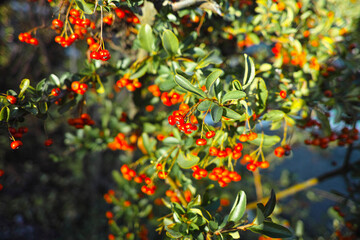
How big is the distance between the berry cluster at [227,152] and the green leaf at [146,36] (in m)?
0.57

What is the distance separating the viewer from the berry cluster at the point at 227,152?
920 mm

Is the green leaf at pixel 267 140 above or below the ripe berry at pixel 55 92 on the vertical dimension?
below

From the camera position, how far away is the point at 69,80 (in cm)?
111

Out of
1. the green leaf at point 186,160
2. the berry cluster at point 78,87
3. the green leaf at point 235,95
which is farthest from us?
the berry cluster at point 78,87

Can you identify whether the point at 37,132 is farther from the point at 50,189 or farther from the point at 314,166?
the point at 314,166

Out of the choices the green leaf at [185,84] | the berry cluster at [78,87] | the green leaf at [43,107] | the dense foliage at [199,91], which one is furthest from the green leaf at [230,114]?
the green leaf at [43,107]

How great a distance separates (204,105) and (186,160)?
0.31 metres

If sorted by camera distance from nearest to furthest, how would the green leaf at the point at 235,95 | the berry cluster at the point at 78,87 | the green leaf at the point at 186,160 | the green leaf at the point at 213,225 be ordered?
the green leaf at the point at 235,95, the green leaf at the point at 213,225, the green leaf at the point at 186,160, the berry cluster at the point at 78,87

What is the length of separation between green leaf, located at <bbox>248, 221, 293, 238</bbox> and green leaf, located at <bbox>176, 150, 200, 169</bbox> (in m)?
0.33

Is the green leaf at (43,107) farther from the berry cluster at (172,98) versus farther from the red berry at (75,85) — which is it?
the berry cluster at (172,98)

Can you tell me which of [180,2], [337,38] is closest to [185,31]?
[180,2]

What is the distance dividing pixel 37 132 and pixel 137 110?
274 cm

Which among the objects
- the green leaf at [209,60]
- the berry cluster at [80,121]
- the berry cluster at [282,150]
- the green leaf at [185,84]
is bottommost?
the berry cluster at [282,150]

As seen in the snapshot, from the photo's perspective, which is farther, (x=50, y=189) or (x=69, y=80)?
(x=50, y=189)
